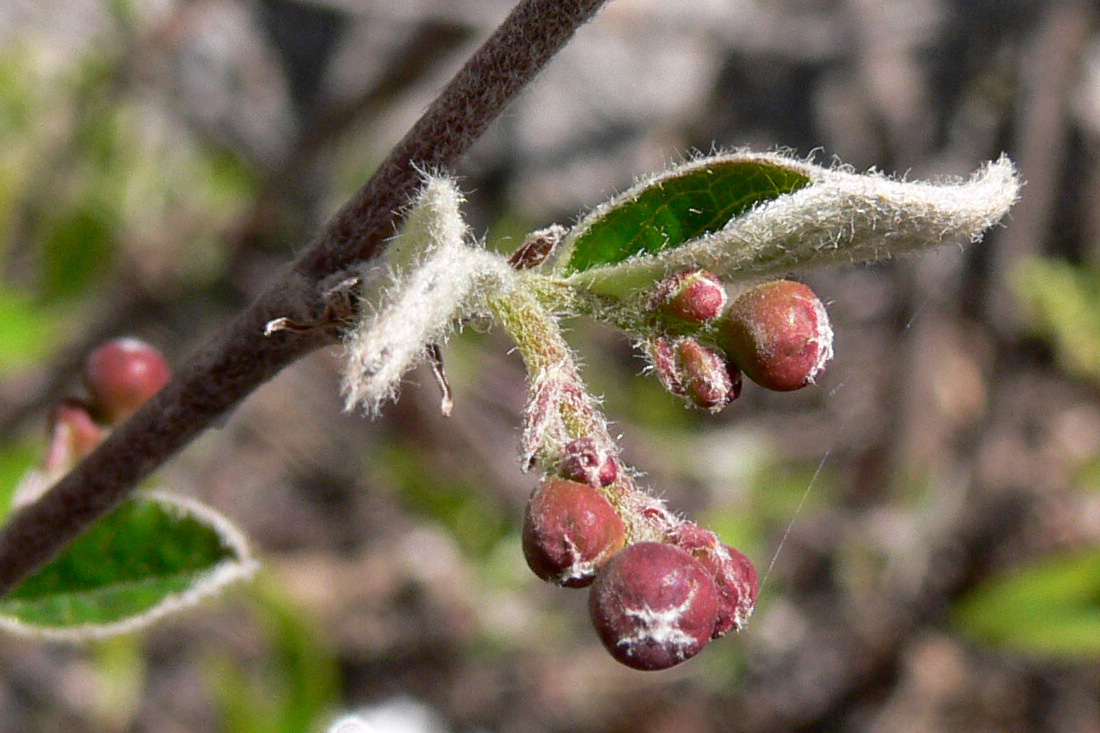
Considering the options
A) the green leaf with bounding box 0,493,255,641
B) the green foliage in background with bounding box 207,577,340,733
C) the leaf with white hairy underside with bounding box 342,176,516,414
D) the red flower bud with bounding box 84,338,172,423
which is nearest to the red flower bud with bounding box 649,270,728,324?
the leaf with white hairy underside with bounding box 342,176,516,414

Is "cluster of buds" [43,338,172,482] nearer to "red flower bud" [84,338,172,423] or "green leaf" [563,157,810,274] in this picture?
"red flower bud" [84,338,172,423]

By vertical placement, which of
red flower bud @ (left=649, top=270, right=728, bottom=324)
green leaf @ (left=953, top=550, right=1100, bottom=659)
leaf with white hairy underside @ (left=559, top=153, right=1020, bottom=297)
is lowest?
red flower bud @ (left=649, top=270, right=728, bottom=324)

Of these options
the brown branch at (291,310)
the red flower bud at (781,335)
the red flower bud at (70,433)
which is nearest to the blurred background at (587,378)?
the red flower bud at (70,433)

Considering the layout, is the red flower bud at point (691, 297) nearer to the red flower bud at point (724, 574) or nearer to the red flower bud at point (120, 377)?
the red flower bud at point (724, 574)

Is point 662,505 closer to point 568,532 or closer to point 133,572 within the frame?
point 568,532

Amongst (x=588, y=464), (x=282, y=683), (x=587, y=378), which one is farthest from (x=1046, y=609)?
(x=588, y=464)

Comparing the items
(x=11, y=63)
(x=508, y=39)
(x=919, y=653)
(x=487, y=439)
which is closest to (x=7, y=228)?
(x=11, y=63)
